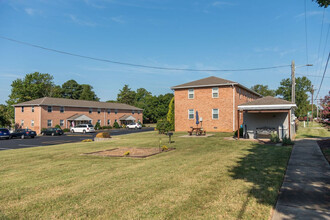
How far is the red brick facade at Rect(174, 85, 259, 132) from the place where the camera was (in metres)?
31.9

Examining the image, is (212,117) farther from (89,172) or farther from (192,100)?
(89,172)

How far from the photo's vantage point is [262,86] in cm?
10050

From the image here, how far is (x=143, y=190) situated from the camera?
649 cm

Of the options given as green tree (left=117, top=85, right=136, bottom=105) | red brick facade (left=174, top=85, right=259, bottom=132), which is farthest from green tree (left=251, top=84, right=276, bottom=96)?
red brick facade (left=174, top=85, right=259, bottom=132)

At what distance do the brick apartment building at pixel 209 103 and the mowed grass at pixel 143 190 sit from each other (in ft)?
72.8

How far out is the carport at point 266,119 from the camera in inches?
773

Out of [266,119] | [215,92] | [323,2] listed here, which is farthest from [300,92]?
[323,2]

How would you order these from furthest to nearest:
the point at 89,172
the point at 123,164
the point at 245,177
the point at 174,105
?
the point at 174,105, the point at 123,164, the point at 89,172, the point at 245,177

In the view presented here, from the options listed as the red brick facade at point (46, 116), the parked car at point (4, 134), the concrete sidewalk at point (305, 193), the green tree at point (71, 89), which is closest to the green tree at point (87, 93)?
the green tree at point (71, 89)

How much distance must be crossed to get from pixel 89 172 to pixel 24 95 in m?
74.9

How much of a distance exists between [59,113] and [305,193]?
165 feet

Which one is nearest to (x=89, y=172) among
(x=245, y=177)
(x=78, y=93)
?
(x=245, y=177)

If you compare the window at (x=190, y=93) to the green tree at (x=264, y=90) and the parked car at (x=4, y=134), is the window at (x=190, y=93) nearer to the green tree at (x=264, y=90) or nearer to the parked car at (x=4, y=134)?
the parked car at (x=4, y=134)

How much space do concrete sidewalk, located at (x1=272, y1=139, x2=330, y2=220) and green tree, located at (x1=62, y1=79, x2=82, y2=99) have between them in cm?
10325
